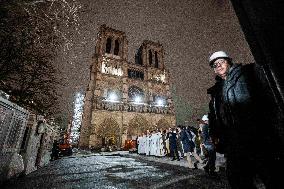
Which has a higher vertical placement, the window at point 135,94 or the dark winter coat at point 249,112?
the window at point 135,94

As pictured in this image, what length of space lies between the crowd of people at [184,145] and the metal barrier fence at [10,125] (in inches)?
233

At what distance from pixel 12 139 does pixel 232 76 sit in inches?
262

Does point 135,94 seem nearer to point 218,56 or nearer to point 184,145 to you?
point 184,145

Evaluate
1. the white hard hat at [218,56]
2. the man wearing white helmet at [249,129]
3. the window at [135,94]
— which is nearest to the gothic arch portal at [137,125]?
the window at [135,94]

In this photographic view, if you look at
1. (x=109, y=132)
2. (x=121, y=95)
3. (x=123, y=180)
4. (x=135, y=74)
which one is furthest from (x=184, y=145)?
(x=135, y=74)

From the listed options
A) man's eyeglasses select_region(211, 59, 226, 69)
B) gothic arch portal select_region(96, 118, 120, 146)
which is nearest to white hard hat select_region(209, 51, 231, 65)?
man's eyeglasses select_region(211, 59, 226, 69)

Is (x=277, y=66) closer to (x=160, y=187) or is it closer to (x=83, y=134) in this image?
(x=160, y=187)

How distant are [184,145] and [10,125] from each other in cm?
647

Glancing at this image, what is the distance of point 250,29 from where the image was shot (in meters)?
0.96

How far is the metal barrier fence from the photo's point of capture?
17.8 feet

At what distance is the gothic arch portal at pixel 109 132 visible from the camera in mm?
36031

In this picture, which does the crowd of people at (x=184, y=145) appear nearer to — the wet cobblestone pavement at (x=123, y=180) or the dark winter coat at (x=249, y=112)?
the wet cobblestone pavement at (x=123, y=180)

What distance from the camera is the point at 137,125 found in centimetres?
3875

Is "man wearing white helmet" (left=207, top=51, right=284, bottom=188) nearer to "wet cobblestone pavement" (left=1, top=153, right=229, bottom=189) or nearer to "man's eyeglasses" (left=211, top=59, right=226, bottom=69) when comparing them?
"man's eyeglasses" (left=211, top=59, right=226, bottom=69)
